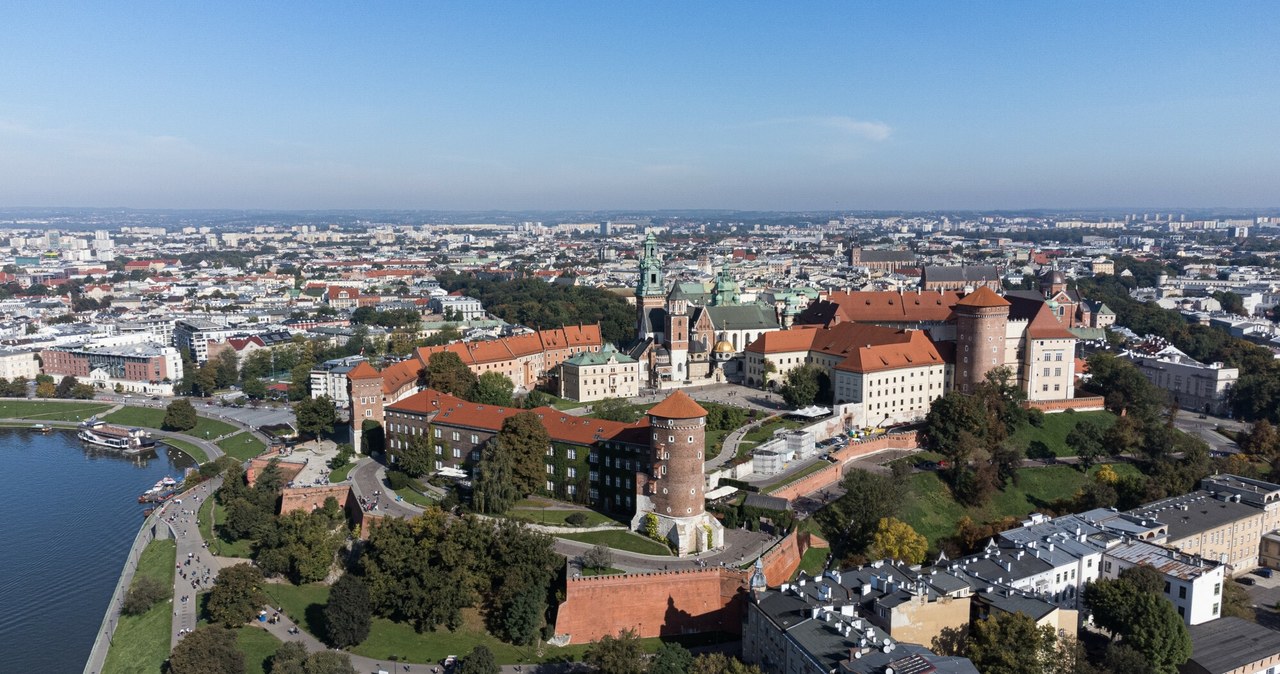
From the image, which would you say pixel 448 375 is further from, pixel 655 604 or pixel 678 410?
pixel 655 604

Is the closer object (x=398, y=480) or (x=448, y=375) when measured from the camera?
(x=398, y=480)

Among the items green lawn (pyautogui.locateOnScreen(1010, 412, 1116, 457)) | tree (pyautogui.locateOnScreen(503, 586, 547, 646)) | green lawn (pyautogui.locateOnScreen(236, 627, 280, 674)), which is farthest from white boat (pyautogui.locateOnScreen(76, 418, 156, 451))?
green lawn (pyautogui.locateOnScreen(1010, 412, 1116, 457))

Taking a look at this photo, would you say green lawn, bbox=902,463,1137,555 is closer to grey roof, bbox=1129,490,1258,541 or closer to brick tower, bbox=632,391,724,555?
grey roof, bbox=1129,490,1258,541

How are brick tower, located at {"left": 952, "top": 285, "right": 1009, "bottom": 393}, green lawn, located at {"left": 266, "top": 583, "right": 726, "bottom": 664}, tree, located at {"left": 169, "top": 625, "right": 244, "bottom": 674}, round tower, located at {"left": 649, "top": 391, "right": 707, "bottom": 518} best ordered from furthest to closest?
brick tower, located at {"left": 952, "top": 285, "right": 1009, "bottom": 393}, round tower, located at {"left": 649, "top": 391, "right": 707, "bottom": 518}, green lawn, located at {"left": 266, "top": 583, "right": 726, "bottom": 664}, tree, located at {"left": 169, "top": 625, "right": 244, "bottom": 674}

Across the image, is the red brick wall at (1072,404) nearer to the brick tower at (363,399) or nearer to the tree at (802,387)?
the tree at (802,387)

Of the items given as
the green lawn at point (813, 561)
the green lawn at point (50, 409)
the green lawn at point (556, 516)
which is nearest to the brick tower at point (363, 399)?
the green lawn at point (556, 516)

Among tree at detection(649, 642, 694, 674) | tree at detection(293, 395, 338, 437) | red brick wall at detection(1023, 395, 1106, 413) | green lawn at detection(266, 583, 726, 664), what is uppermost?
tree at detection(293, 395, 338, 437)

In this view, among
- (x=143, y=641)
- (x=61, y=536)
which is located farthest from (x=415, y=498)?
(x=61, y=536)

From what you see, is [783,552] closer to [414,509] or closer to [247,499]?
[414,509]
